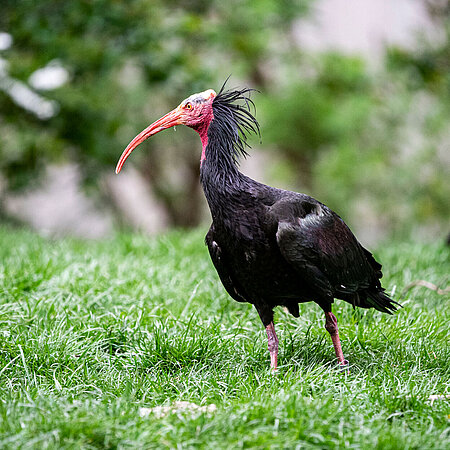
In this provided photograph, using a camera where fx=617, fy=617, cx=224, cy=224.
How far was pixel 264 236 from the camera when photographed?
310 cm

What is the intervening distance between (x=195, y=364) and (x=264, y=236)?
2.73 ft

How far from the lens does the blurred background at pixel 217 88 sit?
280 inches

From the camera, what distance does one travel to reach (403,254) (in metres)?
5.75

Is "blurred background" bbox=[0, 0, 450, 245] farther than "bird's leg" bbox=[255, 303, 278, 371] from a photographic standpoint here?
Yes

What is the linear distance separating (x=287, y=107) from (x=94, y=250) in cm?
589

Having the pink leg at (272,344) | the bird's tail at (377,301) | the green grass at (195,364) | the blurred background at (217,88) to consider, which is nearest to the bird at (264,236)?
the pink leg at (272,344)

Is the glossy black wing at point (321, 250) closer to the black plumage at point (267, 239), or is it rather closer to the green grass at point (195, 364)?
the black plumage at point (267, 239)

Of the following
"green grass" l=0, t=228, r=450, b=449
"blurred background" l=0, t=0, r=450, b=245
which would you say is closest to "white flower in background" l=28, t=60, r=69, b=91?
"blurred background" l=0, t=0, r=450, b=245

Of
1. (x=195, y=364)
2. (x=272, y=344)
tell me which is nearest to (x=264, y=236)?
(x=272, y=344)

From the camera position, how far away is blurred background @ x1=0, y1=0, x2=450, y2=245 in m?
7.11

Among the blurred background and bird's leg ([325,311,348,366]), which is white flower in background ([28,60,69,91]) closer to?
the blurred background

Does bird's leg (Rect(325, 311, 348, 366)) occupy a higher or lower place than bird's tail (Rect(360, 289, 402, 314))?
lower

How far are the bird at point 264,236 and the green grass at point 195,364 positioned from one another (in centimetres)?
30

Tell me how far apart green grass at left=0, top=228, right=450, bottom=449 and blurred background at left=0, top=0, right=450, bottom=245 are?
117 inches
